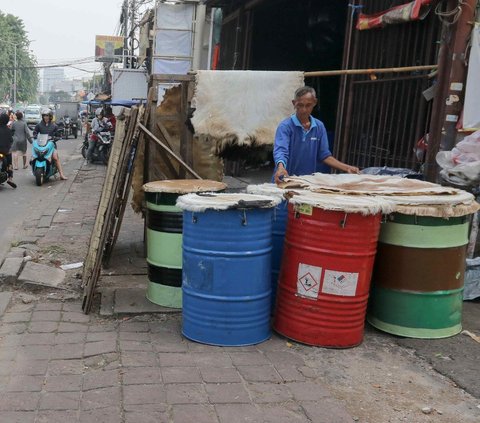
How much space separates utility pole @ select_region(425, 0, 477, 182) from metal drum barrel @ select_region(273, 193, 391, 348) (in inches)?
77.5

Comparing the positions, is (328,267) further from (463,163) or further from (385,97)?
(385,97)

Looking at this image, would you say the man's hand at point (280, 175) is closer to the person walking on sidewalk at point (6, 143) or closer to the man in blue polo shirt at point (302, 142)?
the man in blue polo shirt at point (302, 142)

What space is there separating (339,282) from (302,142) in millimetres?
1601

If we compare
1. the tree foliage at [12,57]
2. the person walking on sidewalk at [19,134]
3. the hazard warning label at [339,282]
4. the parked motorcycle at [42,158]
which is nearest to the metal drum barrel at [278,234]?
the hazard warning label at [339,282]

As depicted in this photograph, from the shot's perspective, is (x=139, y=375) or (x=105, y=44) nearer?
(x=139, y=375)

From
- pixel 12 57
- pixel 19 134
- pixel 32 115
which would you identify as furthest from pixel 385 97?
pixel 12 57

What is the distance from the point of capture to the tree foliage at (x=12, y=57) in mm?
64250

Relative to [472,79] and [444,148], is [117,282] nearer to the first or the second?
[444,148]

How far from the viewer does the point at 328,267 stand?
11.8ft

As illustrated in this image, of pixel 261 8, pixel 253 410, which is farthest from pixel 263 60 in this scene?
pixel 253 410

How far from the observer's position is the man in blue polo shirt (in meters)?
4.52

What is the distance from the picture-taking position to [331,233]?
356 centimetres

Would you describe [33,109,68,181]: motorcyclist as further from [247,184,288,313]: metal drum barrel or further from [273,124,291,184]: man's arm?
[247,184,288,313]: metal drum barrel

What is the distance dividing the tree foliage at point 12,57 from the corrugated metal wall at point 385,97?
200ft
